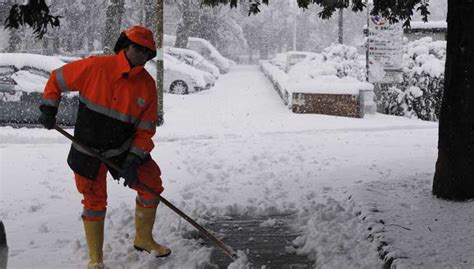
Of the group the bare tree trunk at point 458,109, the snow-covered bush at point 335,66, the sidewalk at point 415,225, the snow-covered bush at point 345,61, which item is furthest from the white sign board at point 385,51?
the bare tree trunk at point 458,109

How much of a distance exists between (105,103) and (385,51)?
10268 mm

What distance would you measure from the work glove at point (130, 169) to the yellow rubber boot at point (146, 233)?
42 centimetres

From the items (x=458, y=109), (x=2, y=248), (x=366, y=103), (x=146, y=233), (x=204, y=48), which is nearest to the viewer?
(x=2, y=248)

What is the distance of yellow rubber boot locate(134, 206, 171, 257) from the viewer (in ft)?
12.9

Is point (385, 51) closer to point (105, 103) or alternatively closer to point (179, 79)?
point (179, 79)

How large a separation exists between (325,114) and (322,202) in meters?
7.59

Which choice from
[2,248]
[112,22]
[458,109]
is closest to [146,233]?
[2,248]

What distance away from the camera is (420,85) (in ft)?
40.9

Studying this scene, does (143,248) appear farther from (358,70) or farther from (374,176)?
(358,70)

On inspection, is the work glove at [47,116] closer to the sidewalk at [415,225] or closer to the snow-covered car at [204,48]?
the sidewalk at [415,225]

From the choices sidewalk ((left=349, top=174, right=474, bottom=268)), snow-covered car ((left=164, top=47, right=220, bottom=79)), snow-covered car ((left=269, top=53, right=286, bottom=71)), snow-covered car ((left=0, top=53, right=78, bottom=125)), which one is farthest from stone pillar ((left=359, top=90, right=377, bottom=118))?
snow-covered car ((left=269, top=53, right=286, bottom=71))

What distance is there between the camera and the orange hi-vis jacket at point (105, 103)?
357 centimetres

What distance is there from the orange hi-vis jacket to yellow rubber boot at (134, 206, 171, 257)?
49 cm

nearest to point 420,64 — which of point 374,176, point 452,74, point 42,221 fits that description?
point 374,176
